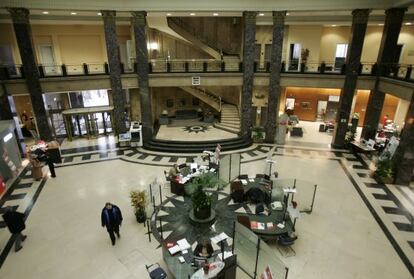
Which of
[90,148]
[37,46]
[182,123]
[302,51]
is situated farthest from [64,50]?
[302,51]

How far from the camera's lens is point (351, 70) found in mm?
13930

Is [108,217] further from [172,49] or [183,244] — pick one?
[172,49]

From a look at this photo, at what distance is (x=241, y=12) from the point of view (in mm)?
13891

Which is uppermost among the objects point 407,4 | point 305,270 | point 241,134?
point 407,4

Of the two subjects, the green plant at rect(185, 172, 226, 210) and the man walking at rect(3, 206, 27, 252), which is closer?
the man walking at rect(3, 206, 27, 252)

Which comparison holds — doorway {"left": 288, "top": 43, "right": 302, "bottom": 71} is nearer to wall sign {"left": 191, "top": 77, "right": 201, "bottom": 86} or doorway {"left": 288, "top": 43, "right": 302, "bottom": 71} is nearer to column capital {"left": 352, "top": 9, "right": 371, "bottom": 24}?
column capital {"left": 352, "top": 9, "right": 371, "bottom": 24}

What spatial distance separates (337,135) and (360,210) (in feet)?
21.6

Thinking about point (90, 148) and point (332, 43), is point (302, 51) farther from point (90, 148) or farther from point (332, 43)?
point (90, 148)

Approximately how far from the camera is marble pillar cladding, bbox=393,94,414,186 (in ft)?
35.0

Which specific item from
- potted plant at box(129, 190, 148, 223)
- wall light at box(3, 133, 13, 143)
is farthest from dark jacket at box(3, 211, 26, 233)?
wall light at box(3, 133, 13, 143)

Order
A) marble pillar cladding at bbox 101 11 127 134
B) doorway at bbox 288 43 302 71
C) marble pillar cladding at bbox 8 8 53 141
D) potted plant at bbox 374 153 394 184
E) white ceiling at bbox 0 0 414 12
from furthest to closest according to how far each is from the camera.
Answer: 1. doorway at bbox 288 43 302 71
2. marble pillar cladding at bbox 101 11 127 134
3. white ceiling at bbox 0 0 414 12
4. marble pillar cladding at bbox 8 8 53 141
5. potted plant at bbox 374 153 394 184

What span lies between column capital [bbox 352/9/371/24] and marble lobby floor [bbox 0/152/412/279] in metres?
7.93

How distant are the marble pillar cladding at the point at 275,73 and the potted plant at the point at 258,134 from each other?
0.38 meters

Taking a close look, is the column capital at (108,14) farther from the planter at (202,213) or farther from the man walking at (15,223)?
the planter at (202,213)
